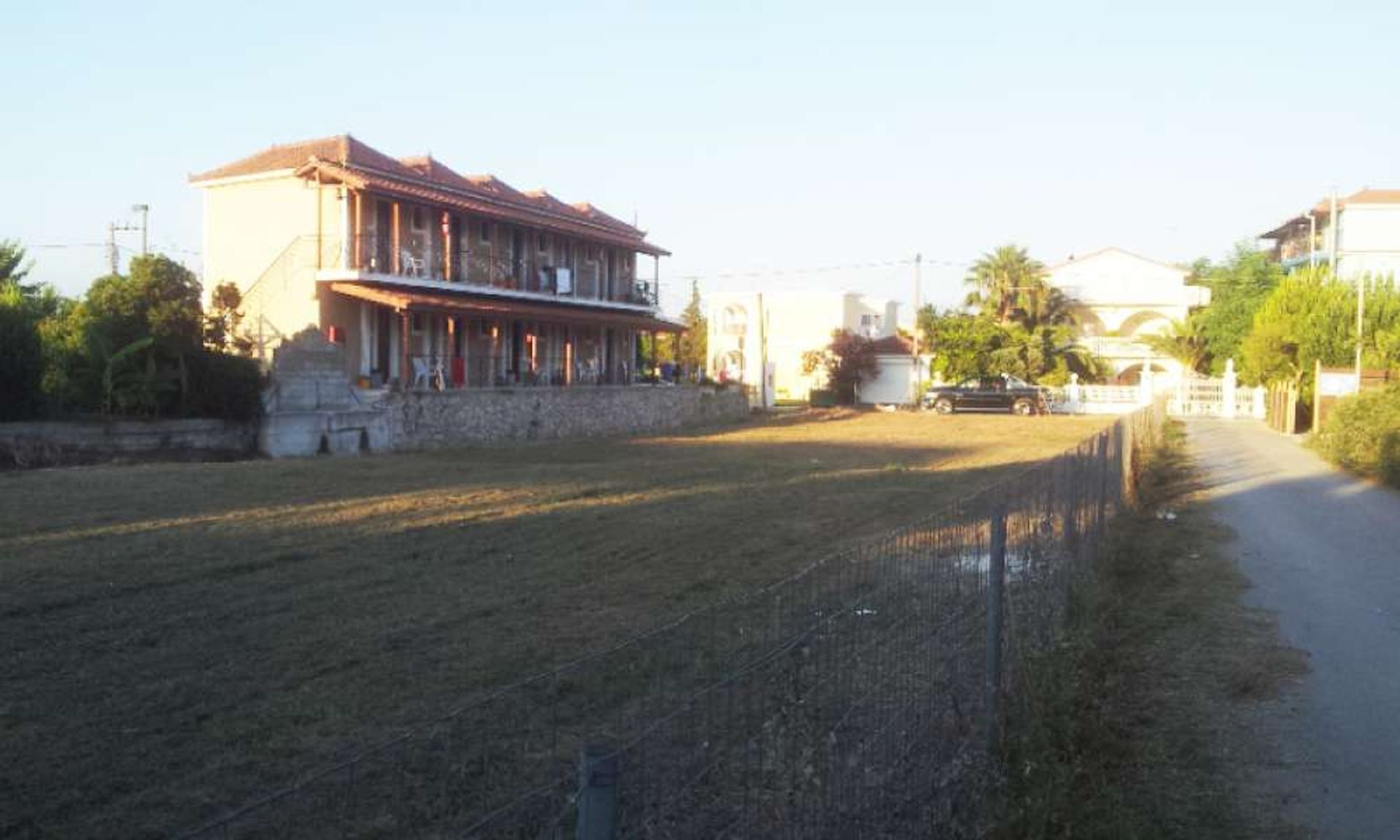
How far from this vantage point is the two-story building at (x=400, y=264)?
3384 centimetres

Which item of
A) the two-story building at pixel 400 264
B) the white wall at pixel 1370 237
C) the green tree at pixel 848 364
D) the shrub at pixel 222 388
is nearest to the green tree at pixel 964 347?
the green tree at pixel 848 364

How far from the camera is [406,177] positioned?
35.9 meters

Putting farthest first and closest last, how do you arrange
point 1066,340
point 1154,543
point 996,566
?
point 1066,340 → point 1154,543 → point 996,566

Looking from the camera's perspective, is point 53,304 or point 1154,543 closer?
point 1154,543

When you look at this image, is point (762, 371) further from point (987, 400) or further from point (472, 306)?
point (472, 306)

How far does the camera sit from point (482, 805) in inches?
221

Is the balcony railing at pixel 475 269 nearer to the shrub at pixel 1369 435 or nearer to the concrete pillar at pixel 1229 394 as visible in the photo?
the shrub at pixel 1369 435

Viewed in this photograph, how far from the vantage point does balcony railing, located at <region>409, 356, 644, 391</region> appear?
1384 inches

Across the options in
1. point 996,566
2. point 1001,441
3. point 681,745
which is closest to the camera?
point 681,745

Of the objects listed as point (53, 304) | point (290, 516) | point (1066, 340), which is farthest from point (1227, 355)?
point (290, 516)

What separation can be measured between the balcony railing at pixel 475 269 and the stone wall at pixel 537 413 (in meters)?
4.00

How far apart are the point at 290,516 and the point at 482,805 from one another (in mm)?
11866

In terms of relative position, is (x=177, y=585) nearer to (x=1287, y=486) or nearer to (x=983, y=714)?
(x=983, y=714)

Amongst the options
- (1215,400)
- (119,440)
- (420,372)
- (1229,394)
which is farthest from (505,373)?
(1215,400)
